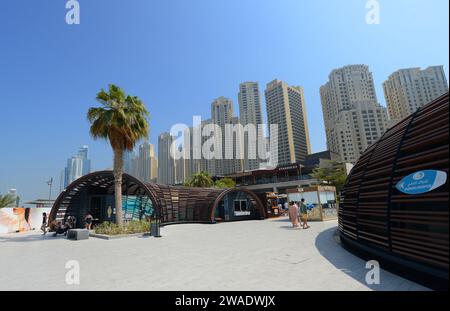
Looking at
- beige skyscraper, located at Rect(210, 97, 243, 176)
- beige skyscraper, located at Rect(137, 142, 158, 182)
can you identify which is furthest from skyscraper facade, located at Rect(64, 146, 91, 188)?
beige skyscraper, located at Rect(210, 97, 243, 176)

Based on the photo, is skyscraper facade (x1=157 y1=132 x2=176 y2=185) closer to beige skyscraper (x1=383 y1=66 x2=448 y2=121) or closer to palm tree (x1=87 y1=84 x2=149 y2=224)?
palm tree (x1=87 y1=84 x2=149 y2=224)

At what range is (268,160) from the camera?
116 meters

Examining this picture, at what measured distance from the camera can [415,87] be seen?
313ft

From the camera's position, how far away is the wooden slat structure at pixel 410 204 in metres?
4.96

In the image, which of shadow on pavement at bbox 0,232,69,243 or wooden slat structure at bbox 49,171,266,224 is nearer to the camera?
shadow on pavement at bbox 0,232,69,243

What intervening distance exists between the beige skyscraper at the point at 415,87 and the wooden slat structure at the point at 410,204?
10488 centimetres

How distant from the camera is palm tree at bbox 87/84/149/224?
1727cm

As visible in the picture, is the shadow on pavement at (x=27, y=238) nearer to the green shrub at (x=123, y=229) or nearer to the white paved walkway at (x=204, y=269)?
the green shrub at (x=123, y=229)

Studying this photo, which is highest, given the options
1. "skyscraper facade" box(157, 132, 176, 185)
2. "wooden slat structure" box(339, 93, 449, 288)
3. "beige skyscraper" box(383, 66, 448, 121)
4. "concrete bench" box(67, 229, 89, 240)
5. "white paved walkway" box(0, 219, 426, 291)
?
"beige skyscraper" box(383, 66, 448, 121)

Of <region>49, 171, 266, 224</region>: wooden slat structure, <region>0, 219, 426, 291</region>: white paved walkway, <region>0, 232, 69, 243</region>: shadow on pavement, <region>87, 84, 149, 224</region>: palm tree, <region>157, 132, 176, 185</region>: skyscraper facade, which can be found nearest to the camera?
<region>0, 219, 426, 291</region>: white paved walkway

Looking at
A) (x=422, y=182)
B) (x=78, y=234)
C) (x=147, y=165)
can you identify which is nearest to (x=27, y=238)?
(x=78, y=234)

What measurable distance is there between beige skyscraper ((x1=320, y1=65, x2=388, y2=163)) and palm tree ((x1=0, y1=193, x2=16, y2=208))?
340 ft

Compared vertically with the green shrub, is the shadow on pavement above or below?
below
